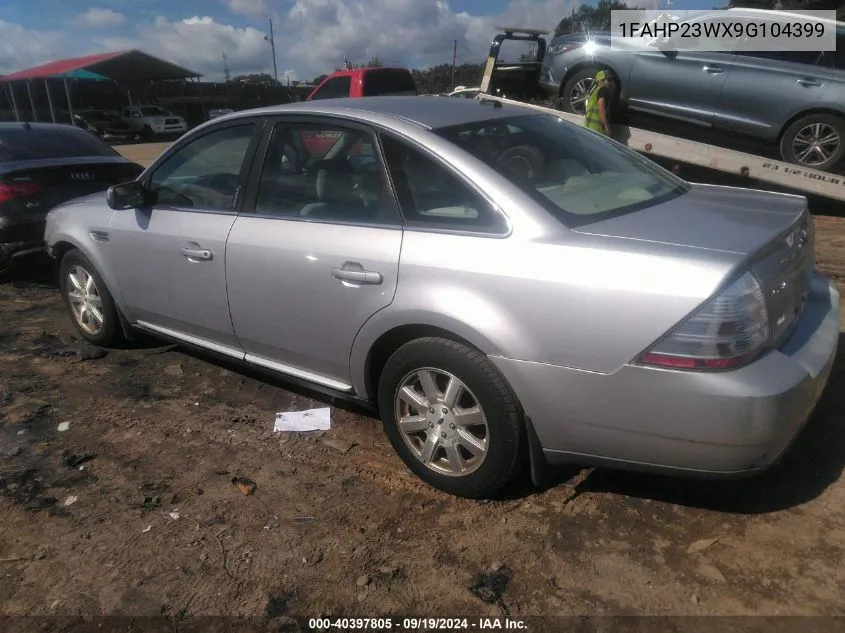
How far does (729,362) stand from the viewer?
7.09 feet

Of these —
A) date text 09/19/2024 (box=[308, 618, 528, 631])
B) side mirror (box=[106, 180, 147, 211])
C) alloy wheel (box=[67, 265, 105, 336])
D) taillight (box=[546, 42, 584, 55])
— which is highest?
taillight (box=[546, 42, 584, 55])

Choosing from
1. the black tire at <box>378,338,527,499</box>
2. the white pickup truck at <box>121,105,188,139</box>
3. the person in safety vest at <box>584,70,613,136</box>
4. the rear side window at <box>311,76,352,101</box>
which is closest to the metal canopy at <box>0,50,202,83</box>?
the white pickup truck at <box>121,105,188,139</box>

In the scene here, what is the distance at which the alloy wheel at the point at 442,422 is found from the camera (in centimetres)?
271

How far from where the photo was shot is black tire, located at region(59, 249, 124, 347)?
4418mm

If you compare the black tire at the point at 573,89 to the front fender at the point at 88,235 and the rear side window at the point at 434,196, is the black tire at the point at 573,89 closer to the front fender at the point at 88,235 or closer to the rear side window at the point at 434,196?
the rear side window at the point at 434,196

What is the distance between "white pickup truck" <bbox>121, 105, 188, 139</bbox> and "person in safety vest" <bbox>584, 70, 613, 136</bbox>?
27833mm

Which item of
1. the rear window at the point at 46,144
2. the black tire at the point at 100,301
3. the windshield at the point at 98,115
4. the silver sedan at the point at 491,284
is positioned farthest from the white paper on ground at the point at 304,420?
the windshield at the point at 98,115

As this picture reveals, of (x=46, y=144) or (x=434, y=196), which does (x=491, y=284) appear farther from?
(x=46, y=144)

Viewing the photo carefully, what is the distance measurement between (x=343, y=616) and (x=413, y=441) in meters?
0.85

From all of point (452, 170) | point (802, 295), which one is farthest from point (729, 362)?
point (452, 170)

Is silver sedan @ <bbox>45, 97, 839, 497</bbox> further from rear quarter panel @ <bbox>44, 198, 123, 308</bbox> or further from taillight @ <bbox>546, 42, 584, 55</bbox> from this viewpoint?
taillight @ <bbox>546, 42, 584, 55</bbox>

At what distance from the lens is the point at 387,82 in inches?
497

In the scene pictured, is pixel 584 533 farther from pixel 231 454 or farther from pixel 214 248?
pixel 214 248

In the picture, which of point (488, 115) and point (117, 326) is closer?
point (488, 115)
